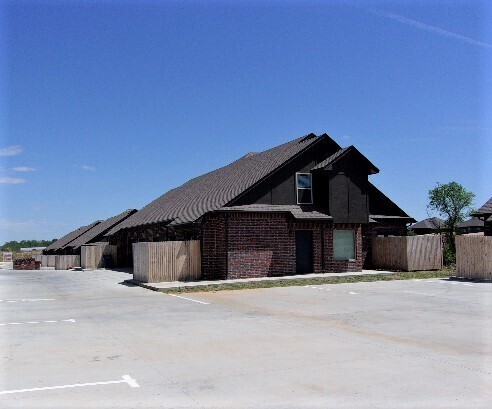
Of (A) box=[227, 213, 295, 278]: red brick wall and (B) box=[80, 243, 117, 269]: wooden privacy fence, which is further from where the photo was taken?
(B) box=[80, 243, 117, 269]: wooden privacy fence

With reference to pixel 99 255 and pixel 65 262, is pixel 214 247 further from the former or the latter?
pixel 65 262

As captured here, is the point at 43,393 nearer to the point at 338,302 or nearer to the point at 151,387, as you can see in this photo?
the point at 151,387

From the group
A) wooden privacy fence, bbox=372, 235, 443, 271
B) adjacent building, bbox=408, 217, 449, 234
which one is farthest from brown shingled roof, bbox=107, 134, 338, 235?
adjacent building, bbox=408, 217, 449, 234

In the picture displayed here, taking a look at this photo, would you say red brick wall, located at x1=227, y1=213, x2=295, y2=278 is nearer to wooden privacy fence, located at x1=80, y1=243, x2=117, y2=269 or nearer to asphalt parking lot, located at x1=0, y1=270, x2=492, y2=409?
asphalt parking lot, located at x1=0, y1=270, x2=492, y2=409

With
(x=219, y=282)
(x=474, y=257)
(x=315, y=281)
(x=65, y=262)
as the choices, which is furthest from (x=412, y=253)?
(x=65, y=262)

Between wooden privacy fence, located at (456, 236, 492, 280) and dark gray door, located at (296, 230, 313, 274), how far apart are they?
7.13 m

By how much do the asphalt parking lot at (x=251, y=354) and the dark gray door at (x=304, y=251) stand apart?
9.78 metres

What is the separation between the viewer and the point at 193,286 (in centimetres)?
2158

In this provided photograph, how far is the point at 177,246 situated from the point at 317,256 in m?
7.46

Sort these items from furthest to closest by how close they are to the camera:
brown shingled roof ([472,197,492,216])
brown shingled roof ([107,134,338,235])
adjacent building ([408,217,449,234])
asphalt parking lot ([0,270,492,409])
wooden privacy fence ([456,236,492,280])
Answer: adjacent building ([408,217,449,234])
brown shingled roof ([472,197,492,216])
brown shingled roof ([107,134,338,235])
wooden privacy fence ([456,236,492,280])
asphalt parking lot ([0,270,492,409])

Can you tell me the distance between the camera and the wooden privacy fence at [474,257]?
23.0 m

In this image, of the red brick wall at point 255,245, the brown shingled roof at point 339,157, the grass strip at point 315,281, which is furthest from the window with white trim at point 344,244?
the brown shingled roof at point 339,157

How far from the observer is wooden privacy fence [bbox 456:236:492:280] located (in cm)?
2295

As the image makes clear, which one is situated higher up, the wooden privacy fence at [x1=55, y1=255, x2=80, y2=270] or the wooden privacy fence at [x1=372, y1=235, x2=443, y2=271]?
the wooden privacy fence at [x1=372, y1=235, x2=443, y2=271]
